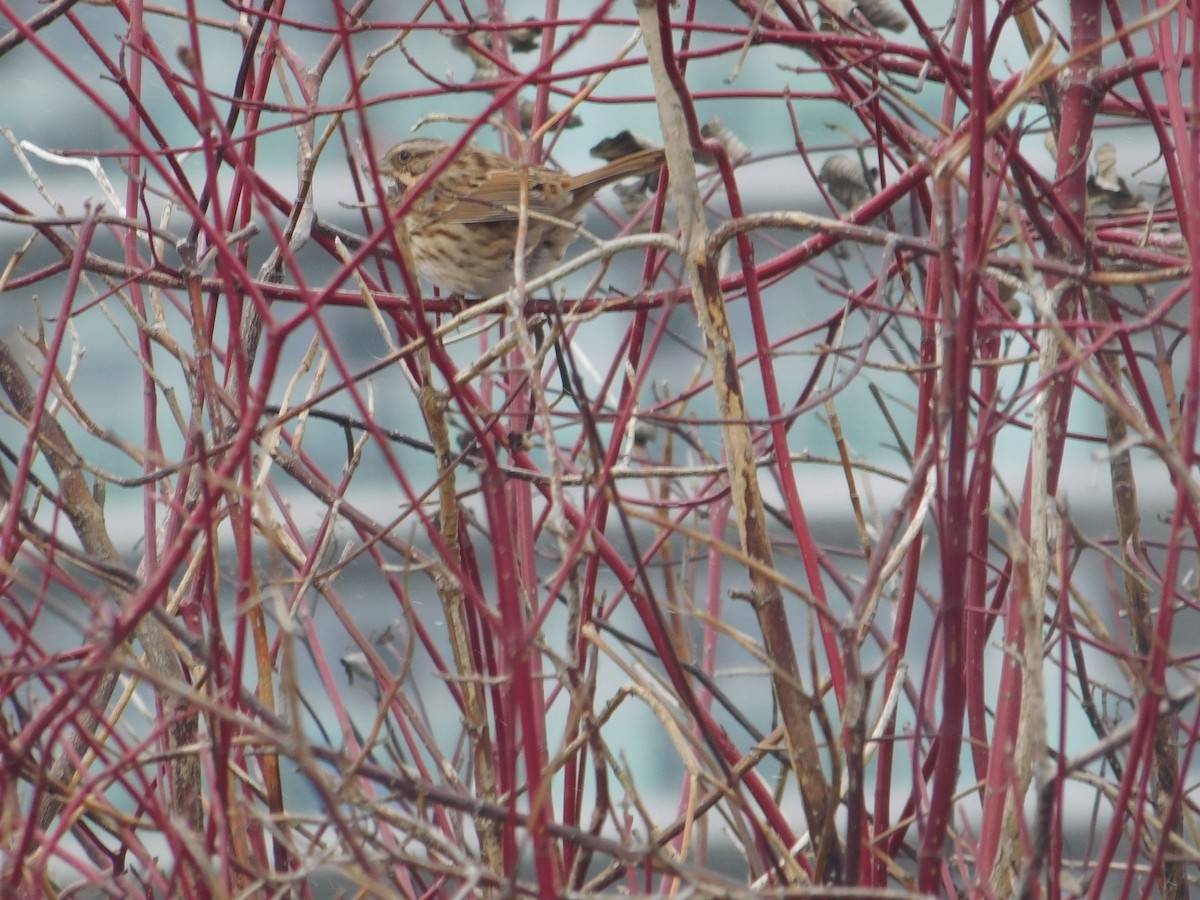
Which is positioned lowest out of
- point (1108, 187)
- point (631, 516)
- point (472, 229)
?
point (631, 516)

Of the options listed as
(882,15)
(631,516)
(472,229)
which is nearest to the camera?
(631,516)

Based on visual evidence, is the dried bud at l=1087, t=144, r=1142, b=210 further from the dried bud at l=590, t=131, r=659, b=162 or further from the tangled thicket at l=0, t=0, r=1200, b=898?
the dried bud at l=590, t=131, r=659, b=162

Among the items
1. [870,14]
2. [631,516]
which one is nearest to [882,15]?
[870,14]

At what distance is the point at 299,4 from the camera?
5.47 metres

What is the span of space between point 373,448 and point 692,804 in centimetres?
397

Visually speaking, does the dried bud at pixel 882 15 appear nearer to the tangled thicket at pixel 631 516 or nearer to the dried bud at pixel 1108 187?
the tangled thicket at pixel 631 516

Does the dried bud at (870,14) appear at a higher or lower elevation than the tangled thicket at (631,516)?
higher

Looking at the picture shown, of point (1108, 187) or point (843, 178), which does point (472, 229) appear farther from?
point (1108, 187)

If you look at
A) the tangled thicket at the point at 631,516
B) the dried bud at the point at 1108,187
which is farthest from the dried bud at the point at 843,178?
the dried bud at the point at 1108,187

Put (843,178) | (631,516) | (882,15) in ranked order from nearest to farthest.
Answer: (631,516) < (882,15) < (843,178)

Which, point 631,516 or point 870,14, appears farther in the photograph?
point 870,14

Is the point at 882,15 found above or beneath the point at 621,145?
above

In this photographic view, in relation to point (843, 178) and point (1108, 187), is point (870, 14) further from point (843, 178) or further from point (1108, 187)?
point (1108, 187)

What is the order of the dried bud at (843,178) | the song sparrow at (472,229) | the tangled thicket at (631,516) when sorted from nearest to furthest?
the tangled thicket at (631,516) → the dried bud at (843,178) → the song sparrow at (472,229)
